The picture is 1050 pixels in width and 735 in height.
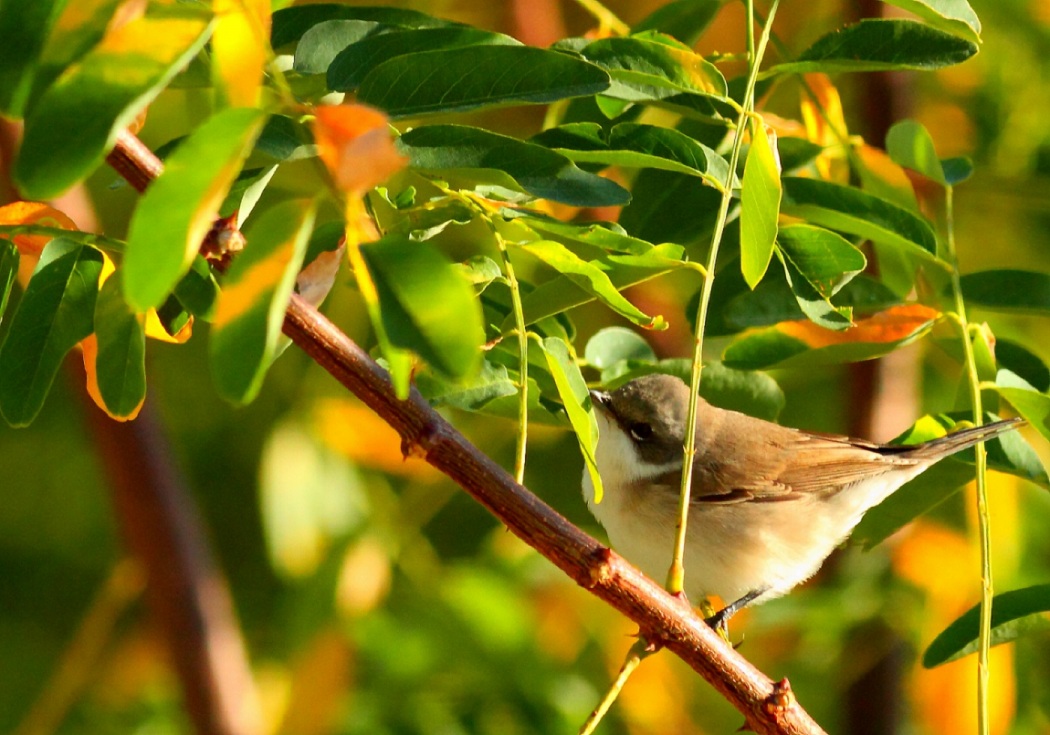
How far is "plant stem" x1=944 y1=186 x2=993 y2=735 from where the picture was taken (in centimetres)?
144

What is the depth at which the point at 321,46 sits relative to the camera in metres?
1.44

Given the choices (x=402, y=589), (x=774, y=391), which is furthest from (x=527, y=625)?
(x=774, y=391)

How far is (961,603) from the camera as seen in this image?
112 inches

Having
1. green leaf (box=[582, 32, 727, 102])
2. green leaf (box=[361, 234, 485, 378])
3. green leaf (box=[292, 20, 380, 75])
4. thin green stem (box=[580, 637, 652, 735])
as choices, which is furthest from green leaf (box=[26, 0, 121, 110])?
thin green stem (box=[580, 637, 652, 735])

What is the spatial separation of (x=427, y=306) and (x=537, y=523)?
38 cm

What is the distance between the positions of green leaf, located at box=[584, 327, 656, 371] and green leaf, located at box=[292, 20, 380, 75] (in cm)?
65

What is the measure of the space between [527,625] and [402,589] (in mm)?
430

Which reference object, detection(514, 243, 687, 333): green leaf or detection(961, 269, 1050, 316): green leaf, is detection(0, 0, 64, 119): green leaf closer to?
detection(514, 243, 687, 333): green leaf

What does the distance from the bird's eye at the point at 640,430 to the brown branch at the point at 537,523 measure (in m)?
1.38

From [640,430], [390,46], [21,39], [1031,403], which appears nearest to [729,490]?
[640,430]

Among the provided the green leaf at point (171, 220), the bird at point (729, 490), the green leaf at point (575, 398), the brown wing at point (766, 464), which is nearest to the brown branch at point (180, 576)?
the bird at point (729, 490)

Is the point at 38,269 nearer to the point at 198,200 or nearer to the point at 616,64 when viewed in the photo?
the point at 198,200

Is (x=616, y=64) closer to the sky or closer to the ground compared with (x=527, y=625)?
closer to the sky

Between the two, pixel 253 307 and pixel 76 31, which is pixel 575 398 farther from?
pixel 76 31
